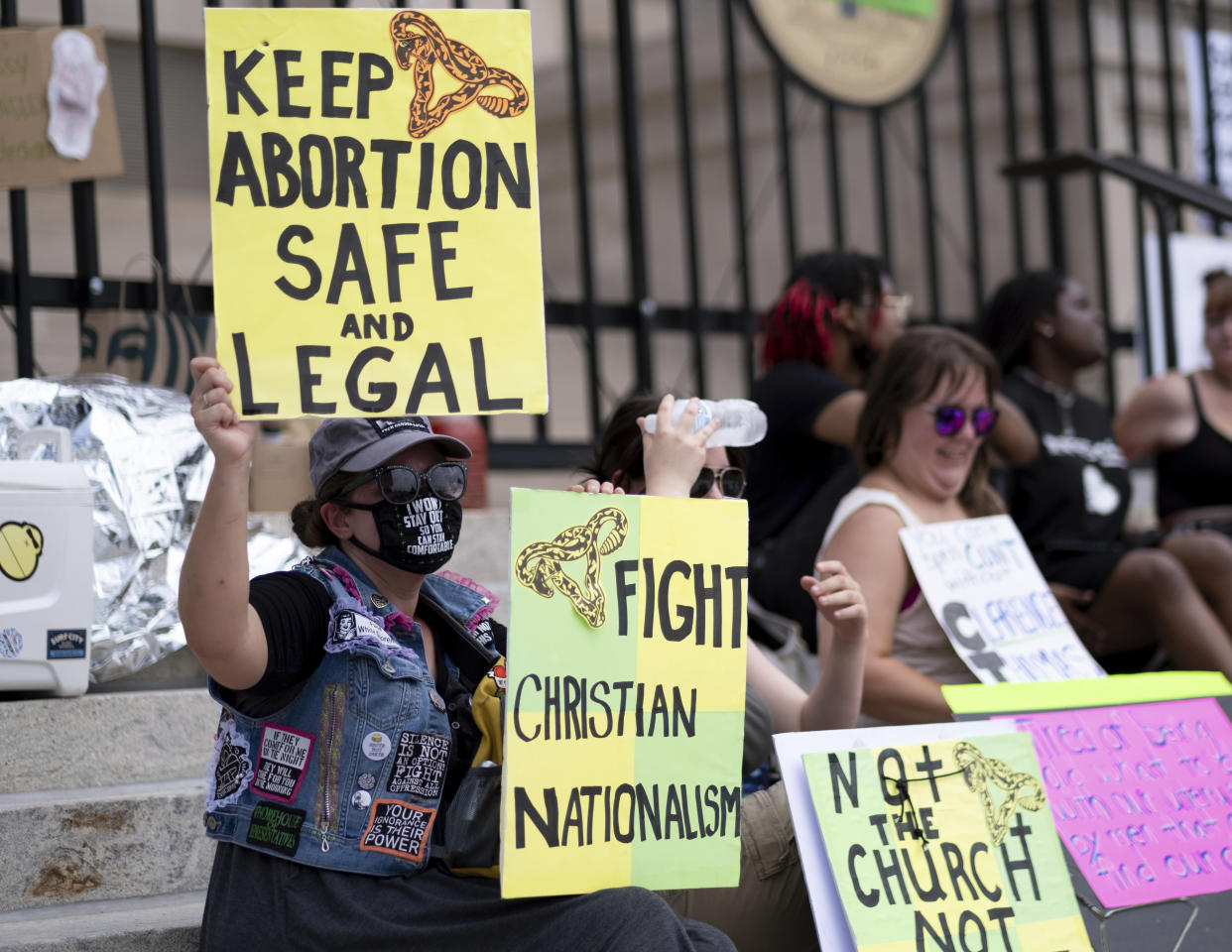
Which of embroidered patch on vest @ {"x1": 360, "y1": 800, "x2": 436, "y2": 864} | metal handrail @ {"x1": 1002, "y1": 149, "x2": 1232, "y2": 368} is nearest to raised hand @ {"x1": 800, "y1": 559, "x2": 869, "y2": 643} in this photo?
embroidered patch on vest @ {"x1": 360, "y1": 800, "x2": 436, "y2": 864}

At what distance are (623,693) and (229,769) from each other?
0.61 meters

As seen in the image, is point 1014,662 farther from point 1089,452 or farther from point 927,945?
point 1089,452

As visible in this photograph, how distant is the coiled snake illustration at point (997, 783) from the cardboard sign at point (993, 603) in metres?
0.54

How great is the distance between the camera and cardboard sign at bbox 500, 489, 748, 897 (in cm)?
212

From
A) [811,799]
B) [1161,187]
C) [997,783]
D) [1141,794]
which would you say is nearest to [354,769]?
[811,799]

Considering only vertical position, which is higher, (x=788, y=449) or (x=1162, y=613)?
(x=788, y=449)

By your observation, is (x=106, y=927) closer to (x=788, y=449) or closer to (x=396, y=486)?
(x=396, y=486)

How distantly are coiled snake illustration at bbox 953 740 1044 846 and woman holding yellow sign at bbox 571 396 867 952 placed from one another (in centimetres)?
24

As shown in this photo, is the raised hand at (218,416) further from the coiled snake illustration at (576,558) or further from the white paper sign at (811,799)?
the white paper sign at (811,799)

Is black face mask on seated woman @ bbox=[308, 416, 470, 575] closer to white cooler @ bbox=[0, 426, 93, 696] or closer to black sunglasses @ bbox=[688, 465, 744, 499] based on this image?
black sunglasses @ bbox=[688, 465, 744, 499]

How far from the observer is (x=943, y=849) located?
8.05 ft

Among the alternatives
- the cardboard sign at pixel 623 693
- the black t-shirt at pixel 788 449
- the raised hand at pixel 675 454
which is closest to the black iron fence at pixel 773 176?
the black t-shirt at pixel 788 449

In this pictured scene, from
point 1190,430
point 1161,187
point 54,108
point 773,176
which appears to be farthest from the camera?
point 773,176

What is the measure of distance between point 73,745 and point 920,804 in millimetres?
1653
